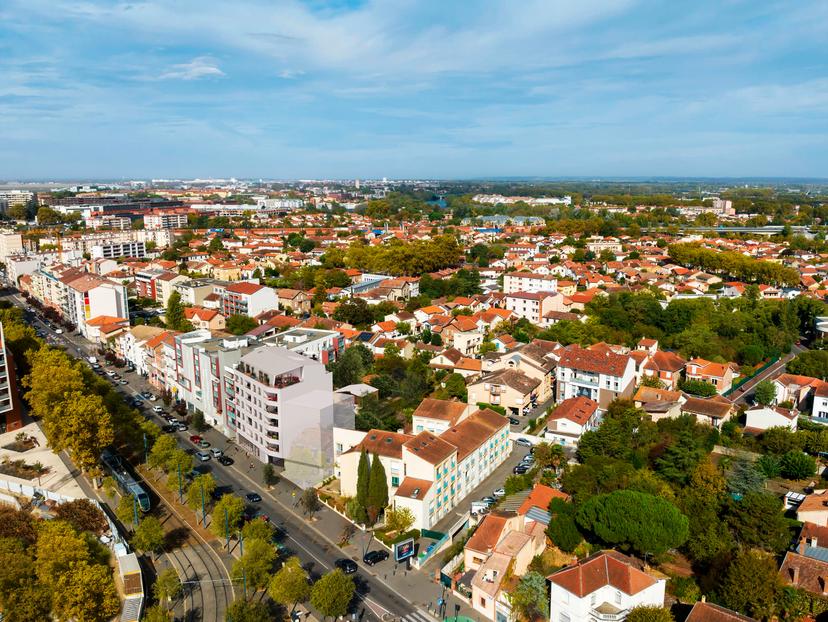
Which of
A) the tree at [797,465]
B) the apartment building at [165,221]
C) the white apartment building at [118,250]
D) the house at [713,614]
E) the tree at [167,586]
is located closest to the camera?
the house at [713,614]

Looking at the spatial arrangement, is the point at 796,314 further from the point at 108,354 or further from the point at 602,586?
the point at 108,354

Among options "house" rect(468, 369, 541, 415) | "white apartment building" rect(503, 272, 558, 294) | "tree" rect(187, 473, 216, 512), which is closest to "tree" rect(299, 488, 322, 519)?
"tree" rect(187, 473, 216, 512)

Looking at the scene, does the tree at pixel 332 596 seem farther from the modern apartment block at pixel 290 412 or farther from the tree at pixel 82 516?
the tree at pixel 82 516

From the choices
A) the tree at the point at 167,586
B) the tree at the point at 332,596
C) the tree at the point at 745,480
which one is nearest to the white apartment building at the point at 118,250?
the tree at the point at 167,586

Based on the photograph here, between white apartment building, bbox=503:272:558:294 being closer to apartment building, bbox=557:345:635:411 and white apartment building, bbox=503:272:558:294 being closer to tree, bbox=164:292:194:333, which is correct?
apartment building, bbox=557:345:635:411

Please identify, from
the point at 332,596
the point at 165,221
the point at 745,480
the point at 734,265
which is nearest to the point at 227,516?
the point at 332,596

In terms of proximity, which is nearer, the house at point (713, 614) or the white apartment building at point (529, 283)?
the house at point (713, 614)
